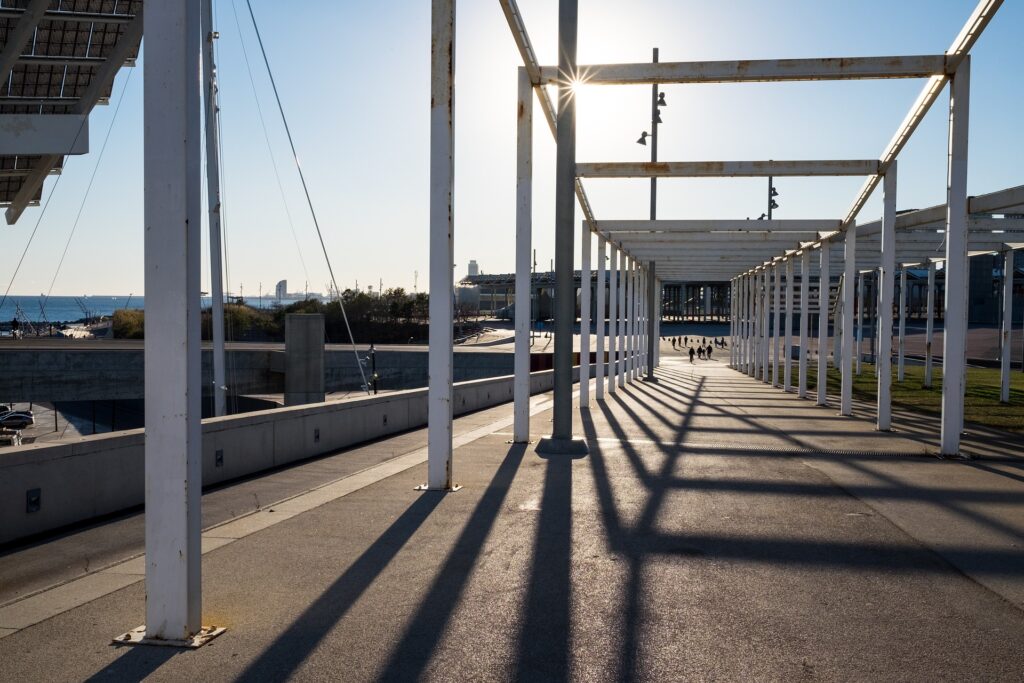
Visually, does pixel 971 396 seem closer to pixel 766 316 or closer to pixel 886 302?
pixel 766 316

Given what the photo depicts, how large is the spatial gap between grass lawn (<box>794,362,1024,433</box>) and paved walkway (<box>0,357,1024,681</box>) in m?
7.83

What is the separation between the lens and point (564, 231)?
39.7 ft


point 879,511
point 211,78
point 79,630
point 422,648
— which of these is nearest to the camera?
point 422,648

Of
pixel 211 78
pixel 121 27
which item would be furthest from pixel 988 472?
pixel 211 78

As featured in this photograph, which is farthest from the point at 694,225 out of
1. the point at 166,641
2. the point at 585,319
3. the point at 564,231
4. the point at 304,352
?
the point at 166,641

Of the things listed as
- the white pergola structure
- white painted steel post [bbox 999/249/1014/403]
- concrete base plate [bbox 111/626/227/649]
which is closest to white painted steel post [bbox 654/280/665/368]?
the white pergola structure

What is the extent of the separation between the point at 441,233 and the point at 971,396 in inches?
755

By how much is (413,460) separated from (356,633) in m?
6.61

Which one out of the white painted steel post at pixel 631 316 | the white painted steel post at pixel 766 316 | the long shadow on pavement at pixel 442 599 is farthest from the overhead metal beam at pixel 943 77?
the white painted steel post at pixel 766 316

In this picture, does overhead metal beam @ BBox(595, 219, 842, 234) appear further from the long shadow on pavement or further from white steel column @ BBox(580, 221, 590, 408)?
the long shadow on pavement

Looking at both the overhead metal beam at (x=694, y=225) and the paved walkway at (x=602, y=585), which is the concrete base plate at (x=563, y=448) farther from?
the overhead metal beam at (x=694, y=225)

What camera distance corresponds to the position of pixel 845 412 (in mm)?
18438

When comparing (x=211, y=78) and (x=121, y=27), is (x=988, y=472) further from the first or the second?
(x=211, y=78)

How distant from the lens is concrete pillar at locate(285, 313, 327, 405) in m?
33.5
